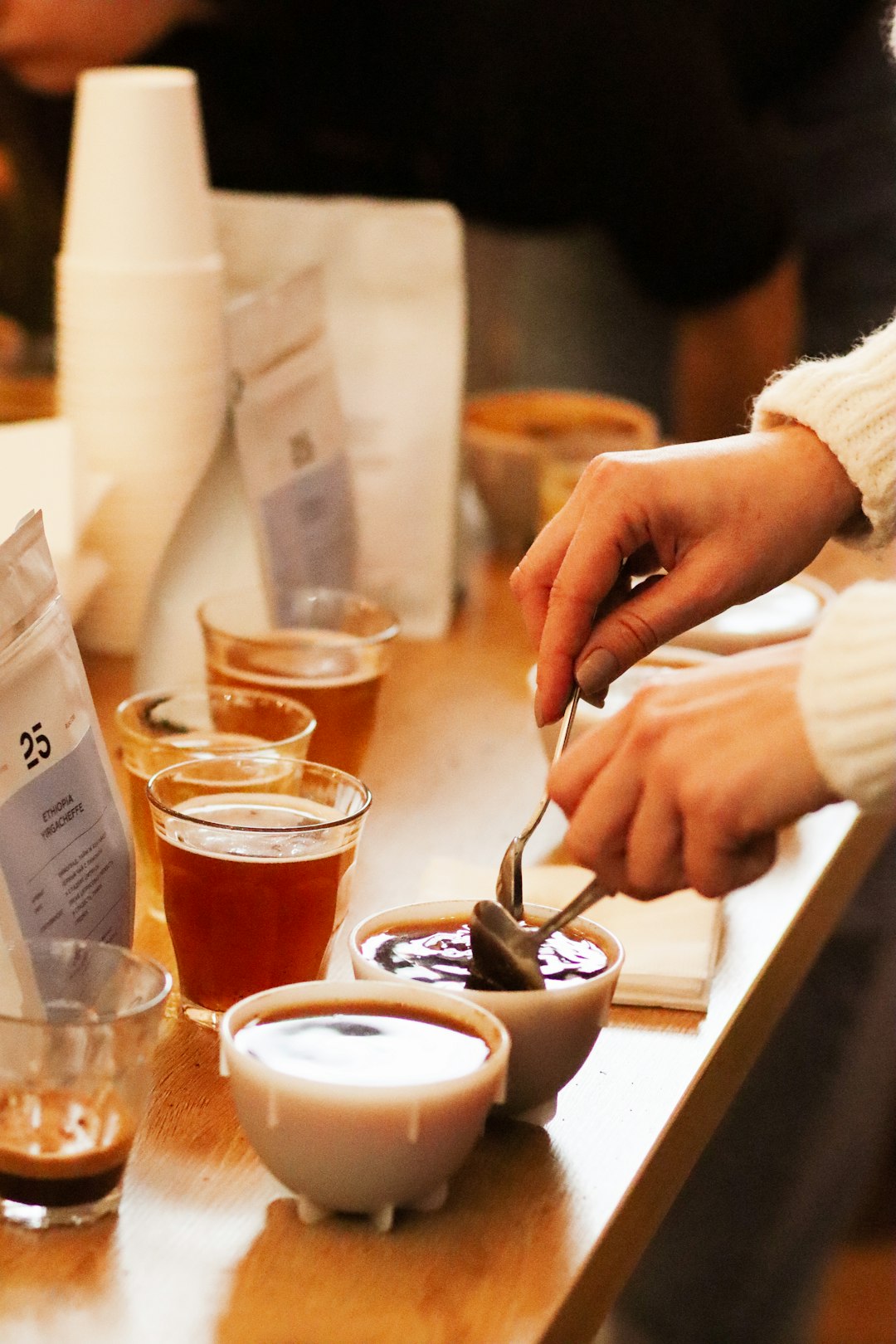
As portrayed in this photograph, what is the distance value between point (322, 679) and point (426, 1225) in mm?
480

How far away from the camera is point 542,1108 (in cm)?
76

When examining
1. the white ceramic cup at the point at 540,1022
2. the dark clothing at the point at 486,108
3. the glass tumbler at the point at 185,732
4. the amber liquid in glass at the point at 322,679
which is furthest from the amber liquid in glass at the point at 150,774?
the dark clothing at the point at 486,108

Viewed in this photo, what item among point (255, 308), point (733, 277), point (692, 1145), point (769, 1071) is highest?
Result: point (255, 308)

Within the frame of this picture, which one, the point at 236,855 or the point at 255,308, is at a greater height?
the point at 255,308

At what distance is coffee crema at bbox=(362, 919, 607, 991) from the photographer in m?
0.76

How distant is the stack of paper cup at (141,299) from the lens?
1302mm

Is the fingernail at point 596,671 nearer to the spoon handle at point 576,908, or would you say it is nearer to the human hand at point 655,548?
the human hand at point 655,548

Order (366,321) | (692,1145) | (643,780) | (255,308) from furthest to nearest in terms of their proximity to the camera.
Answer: (366,321), (255,308), (692,1145), (643,780)

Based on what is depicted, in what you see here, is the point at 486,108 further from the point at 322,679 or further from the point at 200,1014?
the point at 200,1014

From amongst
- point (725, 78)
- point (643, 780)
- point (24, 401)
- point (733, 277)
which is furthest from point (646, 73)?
point (643, 780)

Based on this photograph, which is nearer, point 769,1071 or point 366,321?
point 366,321

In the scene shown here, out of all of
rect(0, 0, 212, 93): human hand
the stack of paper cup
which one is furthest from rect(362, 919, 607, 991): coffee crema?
rect(0, 0, 212, 93): human hand

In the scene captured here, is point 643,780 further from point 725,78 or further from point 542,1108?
point 725,78

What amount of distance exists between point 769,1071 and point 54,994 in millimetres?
1322
